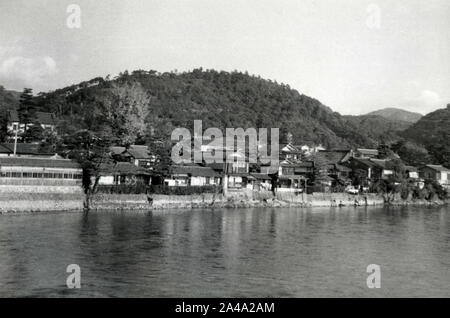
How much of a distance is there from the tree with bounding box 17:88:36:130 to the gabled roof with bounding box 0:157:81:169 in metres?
15.9

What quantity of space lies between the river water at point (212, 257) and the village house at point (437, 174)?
38404 millimetres

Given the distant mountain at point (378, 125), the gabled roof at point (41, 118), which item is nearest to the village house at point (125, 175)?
the gabled roof at point (41, 118)

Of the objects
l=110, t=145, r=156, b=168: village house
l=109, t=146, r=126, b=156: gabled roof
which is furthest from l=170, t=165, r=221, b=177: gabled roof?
l=109, t=146, r=126, b=156: gabled roof

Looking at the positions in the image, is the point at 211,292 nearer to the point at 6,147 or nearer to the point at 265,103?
the point at 6,147

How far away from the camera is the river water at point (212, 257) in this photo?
15617 millimetres

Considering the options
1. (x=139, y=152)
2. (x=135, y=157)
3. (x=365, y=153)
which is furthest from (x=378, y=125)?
(x=135, y=157)

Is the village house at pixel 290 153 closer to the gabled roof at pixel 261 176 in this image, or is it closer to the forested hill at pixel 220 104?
the gabled roof at pixel 261 176

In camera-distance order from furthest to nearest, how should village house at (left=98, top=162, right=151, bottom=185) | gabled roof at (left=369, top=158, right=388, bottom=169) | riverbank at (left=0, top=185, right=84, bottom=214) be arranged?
gabled roof at (left=369, top=158, right=388, bottom=169) → village house at (left=98, top=162, right=151, bottom=185) → riverbank at (left=0, top=185, right=84, bottom=214)

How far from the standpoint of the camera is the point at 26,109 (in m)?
51.1

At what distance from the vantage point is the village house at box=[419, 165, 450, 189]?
6879cm

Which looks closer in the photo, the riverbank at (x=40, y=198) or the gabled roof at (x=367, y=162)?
the riverbank at (x=40, y=198)

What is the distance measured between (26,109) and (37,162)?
1842 cm

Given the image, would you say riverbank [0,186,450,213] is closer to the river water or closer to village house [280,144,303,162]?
the river water
